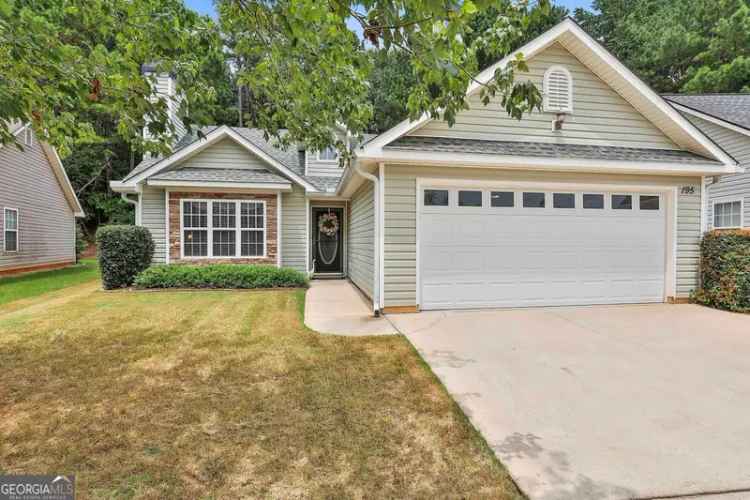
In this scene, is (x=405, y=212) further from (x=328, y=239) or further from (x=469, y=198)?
(x=328, y=239)

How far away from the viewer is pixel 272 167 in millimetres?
11570

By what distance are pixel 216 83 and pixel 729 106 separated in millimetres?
16110

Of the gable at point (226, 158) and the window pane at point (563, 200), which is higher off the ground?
the gable at point (226, 158)

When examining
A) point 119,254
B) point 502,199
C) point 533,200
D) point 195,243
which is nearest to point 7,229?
point 119,254

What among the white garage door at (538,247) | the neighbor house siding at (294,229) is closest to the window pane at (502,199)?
the white garage door at (538,247)

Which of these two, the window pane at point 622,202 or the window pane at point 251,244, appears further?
the window pane at point 251,244

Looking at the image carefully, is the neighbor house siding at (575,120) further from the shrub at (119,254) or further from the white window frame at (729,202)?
the shrub at (119,254)

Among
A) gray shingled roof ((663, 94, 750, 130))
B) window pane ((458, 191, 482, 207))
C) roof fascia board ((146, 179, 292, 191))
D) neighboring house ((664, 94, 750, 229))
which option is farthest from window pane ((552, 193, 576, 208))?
gray shingled roof ((663, 94, 750, 130))

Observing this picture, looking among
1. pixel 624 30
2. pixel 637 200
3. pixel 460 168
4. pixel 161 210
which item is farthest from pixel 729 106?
pixel 161 210

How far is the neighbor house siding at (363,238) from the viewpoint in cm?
805

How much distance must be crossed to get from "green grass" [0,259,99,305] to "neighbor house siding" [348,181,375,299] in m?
7.59

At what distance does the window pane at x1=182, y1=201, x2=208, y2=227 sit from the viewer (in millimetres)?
10766

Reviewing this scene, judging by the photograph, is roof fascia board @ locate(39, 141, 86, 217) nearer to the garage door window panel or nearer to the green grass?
the green grass

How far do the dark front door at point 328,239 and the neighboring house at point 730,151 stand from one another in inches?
406
